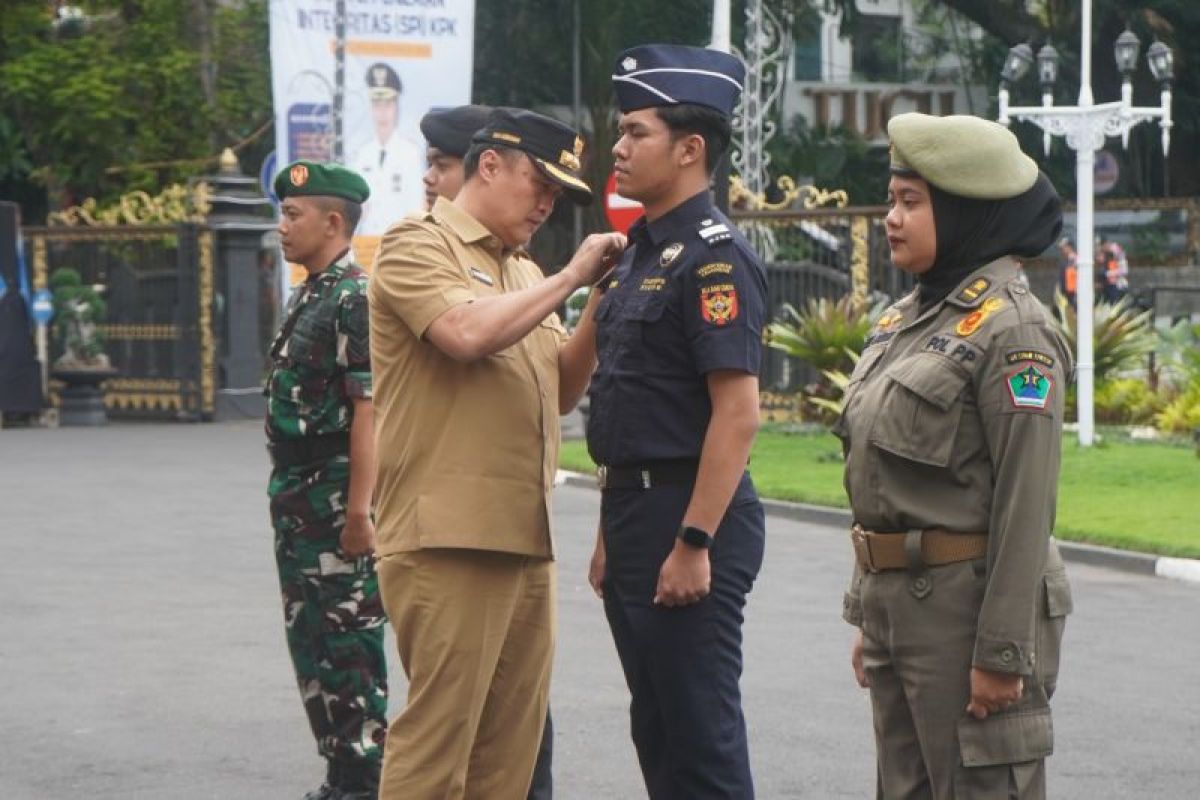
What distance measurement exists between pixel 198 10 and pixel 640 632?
29442mm

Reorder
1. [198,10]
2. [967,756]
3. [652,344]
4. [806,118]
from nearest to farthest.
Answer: [967,756], [652,344], [198,10], [806,118]

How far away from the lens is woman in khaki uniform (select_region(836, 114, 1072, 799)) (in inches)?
166

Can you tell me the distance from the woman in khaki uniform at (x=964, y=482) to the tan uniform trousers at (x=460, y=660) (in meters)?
1.06

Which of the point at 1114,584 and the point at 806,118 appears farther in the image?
the point at 806,118

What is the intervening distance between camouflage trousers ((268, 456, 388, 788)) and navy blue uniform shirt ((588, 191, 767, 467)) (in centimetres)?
163

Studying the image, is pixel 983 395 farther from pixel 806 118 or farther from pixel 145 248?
pixel 806 118

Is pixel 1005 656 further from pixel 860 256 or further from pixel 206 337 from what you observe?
pixel 206 337

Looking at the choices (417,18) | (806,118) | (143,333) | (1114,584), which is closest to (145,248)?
(143,333)

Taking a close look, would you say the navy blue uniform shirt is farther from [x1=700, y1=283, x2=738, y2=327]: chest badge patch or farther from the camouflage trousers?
the camouflage trousers

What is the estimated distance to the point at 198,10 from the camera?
109 ft

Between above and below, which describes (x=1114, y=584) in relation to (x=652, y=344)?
below

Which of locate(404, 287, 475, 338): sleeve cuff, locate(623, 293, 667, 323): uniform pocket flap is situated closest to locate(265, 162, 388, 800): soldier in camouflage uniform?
locate(404, 287, 475, 338): sleeve cuff

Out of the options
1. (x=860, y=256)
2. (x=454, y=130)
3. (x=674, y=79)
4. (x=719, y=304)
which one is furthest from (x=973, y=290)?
(x=860, y=256)

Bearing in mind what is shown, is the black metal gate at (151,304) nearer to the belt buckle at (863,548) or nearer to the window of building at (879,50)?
the belt buckle at (863,548)
